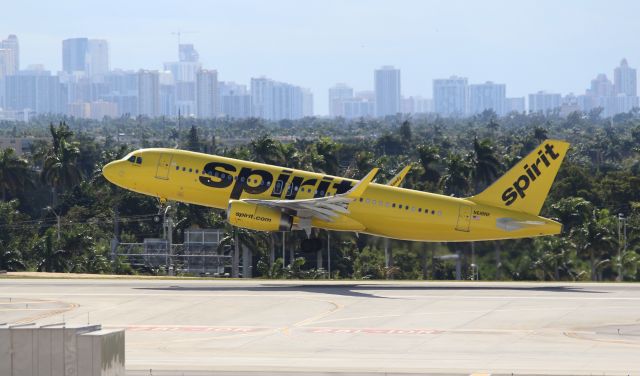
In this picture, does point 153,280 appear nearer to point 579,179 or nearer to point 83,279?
point 83,279

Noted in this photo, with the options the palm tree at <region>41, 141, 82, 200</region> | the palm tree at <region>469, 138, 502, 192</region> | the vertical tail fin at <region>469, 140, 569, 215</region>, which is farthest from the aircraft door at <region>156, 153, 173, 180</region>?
the palm tree at <region>469, 138, 502, 192</region>

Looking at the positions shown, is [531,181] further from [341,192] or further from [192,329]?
[192,329]

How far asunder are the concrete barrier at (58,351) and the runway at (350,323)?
5.70 m

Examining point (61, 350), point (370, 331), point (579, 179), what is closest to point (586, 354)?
point (370, 331)

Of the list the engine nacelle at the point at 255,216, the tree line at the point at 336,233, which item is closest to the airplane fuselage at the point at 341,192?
the engine nacelle at the point at 255,216

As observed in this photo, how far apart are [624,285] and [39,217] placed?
312ft

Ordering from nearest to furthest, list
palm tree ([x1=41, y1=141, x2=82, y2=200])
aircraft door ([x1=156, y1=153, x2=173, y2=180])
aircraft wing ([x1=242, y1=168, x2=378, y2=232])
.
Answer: aircraft wing ([x1=242, y1=168, x2=378, y2=232]) < aircraft door ([x1=156, y1=153, x2=173, y2=180]) < palm tree ([x1=41, y1=141, x2=82, y2=200])

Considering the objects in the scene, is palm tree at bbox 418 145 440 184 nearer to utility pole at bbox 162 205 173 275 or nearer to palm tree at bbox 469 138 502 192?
palm tree at bbox 469 138 502 192

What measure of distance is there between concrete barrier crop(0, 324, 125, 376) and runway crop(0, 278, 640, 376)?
18.7ft

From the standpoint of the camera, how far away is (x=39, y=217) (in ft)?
515

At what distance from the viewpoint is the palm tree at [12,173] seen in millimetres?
157250

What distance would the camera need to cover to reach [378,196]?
7681 centimetres

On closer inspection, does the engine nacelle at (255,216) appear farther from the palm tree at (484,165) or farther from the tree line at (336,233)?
the palm tree at (484,165)

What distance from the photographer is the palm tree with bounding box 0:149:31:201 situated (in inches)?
6191
